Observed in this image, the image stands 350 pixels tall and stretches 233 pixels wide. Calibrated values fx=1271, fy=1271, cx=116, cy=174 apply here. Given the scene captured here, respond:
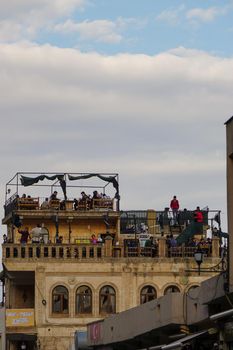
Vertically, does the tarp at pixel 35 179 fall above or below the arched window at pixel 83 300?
above

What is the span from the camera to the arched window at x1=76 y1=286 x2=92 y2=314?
6806 centimetres

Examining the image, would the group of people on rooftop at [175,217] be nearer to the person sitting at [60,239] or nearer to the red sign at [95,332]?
the person sitting at [60,239]

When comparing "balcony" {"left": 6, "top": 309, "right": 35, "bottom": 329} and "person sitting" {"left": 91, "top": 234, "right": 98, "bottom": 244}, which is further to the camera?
"person sitting" {"left": 91, "top": 234, "right": 98, "bottom": 244}

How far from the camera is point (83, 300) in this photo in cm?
6819

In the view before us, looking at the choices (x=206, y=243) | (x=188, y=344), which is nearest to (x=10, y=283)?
(x=206, y=243)

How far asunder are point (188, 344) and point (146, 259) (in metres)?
34.1

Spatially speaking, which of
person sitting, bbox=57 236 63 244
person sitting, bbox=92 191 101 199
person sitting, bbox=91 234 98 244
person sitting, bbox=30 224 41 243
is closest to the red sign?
person sitting, bbox=91 234 98 244

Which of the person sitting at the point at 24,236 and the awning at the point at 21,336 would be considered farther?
the person sitting at the point at 24,236

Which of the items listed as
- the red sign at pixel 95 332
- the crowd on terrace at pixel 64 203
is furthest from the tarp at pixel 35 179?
the red sign at pixel 95 332

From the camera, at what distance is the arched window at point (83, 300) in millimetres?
68062

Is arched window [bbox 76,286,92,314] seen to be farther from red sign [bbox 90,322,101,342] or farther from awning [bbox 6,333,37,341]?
red sign [bbox 90,322,101,342]

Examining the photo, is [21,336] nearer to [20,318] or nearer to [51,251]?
[20,318]

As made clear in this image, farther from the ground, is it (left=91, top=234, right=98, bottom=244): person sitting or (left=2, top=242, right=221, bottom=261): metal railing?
(left=91, top=234, right=98, bottom=244): person sitting

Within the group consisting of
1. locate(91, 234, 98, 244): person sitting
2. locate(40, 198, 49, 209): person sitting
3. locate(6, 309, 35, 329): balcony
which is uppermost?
locate(40, 198, 49, 209): person sitting
